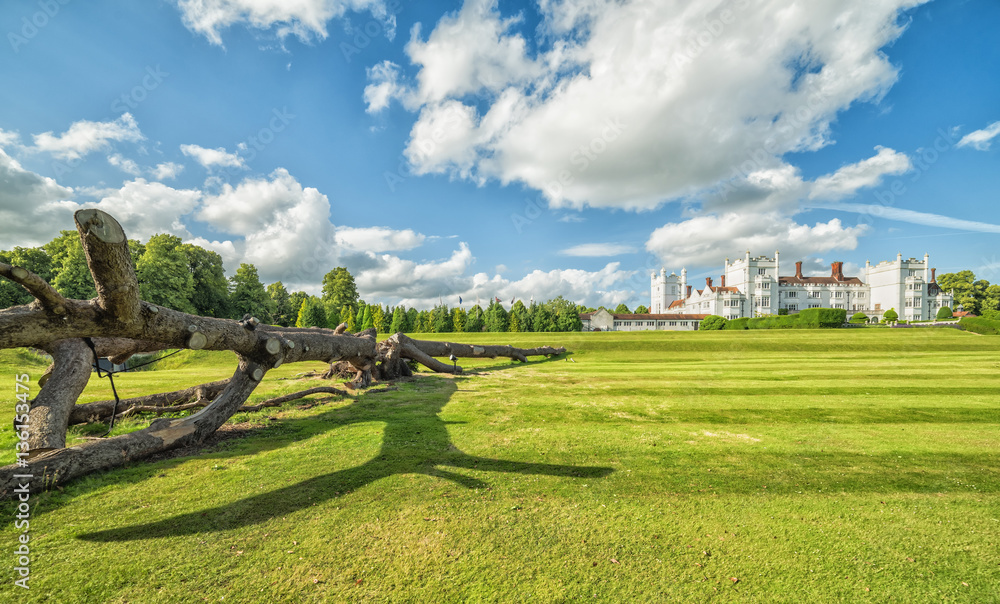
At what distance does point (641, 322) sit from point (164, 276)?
7712cm

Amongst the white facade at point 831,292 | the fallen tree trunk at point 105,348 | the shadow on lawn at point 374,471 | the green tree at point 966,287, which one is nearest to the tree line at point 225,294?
the fallen tree trunk at point 105,348

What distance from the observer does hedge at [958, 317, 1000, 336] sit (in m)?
34.7

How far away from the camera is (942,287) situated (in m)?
79.0

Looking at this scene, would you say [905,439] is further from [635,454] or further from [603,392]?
[603,392]

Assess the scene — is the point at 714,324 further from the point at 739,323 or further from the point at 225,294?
the point at 225,294

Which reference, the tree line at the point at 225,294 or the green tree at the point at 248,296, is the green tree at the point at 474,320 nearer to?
the tree line at the point at 225,294

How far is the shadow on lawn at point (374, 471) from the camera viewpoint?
3689 mm

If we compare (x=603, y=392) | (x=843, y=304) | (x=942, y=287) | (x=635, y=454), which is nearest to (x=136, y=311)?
(x=635, y=454)

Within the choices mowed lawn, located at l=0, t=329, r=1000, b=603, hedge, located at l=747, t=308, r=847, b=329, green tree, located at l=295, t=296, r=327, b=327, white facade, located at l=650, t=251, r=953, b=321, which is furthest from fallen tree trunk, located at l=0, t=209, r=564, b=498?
white facade, located at l=650, t=251, r=953, b=321

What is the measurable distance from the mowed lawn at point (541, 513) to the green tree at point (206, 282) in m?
36.3

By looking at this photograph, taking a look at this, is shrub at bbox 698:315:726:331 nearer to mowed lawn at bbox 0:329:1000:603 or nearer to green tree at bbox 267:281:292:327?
mowed lawn at bbox 0:329:1000:603

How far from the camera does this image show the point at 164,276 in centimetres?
3133

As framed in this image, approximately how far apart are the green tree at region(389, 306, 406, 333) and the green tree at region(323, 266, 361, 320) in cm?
936

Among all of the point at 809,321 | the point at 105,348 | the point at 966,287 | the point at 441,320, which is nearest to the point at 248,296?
the point at 441,320
